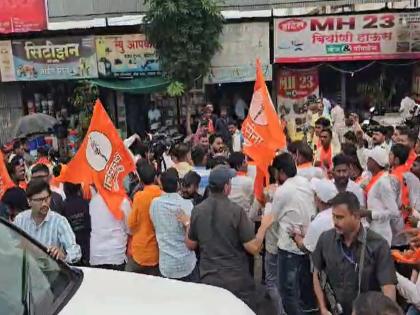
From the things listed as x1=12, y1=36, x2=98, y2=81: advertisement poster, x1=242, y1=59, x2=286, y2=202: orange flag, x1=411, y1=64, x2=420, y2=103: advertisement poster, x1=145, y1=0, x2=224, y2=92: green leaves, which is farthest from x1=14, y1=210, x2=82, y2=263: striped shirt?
x1=411, y1=64, x2=420, y2=103: advertisement poster

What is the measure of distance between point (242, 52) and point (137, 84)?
9.15ft

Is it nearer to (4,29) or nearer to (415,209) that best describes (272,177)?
(415,209)

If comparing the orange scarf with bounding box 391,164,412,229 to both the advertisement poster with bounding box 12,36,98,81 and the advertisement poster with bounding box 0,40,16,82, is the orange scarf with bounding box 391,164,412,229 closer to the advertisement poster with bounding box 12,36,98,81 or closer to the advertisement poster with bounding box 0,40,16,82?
the advertisement poster with bounding box 12,36,98,81

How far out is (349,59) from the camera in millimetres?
14617

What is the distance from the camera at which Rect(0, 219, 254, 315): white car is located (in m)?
Answer: 2.65

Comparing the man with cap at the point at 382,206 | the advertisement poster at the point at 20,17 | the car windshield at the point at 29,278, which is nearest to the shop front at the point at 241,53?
the advertisement poster at the point at 20,17

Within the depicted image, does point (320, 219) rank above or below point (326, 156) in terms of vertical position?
above

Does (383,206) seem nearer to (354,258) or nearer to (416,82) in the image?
(354,258)

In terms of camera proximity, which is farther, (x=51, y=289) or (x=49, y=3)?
(x=49, y=3)

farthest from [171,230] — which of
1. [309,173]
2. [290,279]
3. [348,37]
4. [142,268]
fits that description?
[348,37]

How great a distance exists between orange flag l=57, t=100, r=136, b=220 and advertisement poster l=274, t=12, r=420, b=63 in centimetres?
944

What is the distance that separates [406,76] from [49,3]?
9421 mm

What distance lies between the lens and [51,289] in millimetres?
2924

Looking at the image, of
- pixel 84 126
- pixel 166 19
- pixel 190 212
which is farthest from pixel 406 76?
pixel 190 212
